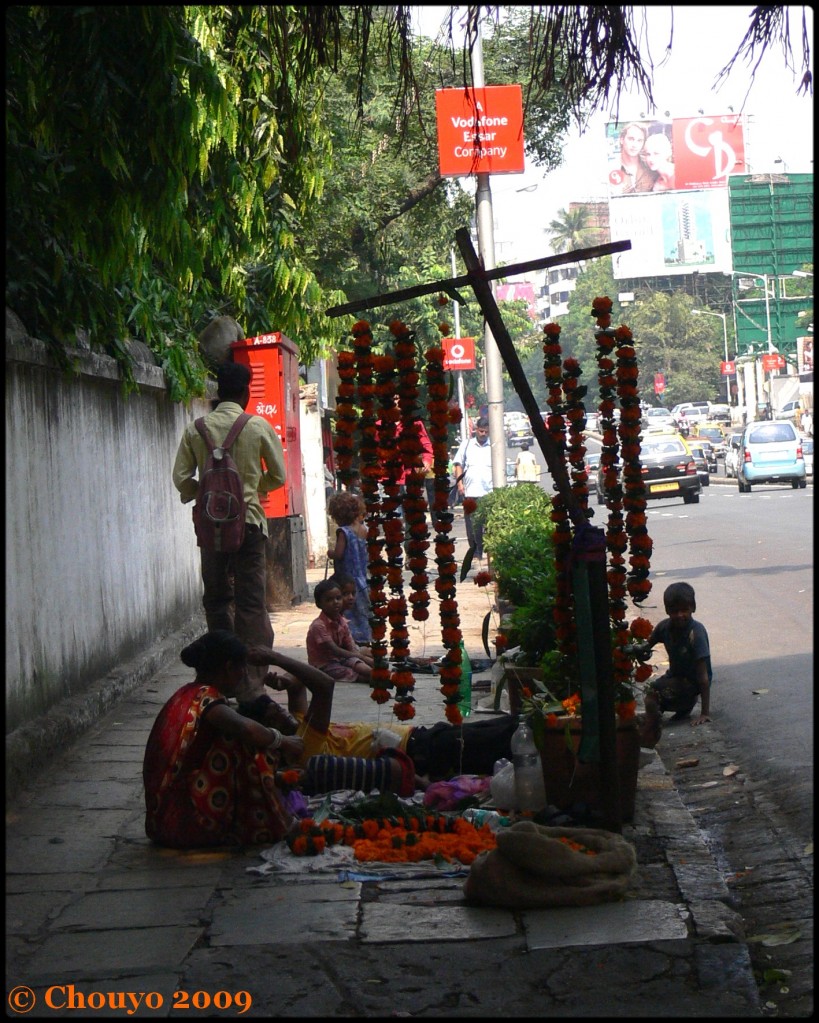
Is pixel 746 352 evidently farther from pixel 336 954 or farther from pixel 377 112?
pixel 336 954

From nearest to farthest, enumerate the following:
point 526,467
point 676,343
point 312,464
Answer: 1. point 312,464
2. point 526,467
3. point 676,343

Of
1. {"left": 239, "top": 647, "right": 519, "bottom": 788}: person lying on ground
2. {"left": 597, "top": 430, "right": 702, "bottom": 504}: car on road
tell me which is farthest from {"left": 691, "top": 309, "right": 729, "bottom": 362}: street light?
{"left": 239, "top": 647, "right": 519, "bottom": 788}: person lying on ground

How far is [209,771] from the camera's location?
17.5ft

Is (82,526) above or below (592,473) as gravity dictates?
above

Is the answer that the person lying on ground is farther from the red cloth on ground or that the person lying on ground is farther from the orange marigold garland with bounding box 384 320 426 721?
the red cloth on ground

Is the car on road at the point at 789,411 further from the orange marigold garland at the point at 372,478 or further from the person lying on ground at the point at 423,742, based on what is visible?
the orange marigold garland at the point at 372,478

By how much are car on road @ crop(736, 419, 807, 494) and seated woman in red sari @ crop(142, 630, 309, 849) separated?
95.1ft

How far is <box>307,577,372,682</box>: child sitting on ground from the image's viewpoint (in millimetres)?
8289

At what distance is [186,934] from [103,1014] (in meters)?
0.65

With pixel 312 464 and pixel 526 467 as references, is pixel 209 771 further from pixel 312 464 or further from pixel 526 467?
pixel 526 467

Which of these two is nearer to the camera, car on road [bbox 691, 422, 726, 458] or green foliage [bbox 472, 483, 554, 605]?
green foliage [bbox 472, 483, 554, 605]

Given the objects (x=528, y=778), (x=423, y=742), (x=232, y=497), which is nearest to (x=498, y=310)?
(x=528, y=778)

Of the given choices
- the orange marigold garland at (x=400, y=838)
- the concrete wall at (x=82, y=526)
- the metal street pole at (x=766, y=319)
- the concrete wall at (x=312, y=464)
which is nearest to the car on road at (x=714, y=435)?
the metal street pole at (x=766, y=319)

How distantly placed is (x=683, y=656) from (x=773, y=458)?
2597 cm
